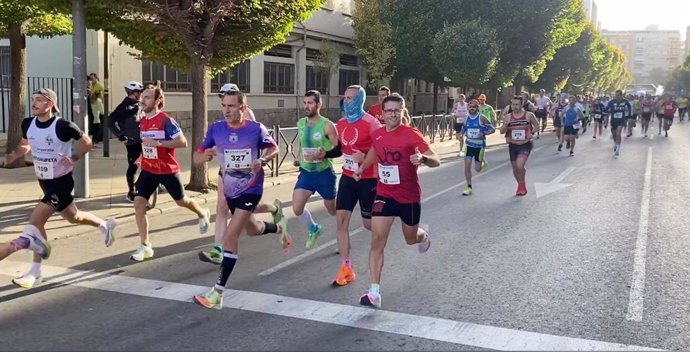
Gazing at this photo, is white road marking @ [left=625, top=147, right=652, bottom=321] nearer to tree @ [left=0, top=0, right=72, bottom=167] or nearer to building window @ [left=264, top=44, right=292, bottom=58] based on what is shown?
tree @ [left=0, top=0, right=72, bottom=167]

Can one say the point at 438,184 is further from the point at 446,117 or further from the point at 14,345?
the point at 446,117

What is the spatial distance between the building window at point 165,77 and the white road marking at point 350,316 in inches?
617

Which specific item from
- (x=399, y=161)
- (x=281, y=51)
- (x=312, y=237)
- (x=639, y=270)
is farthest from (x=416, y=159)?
(x=281, y=51)

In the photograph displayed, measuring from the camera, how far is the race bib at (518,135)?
11.8 metres

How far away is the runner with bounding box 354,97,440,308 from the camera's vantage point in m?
5.48

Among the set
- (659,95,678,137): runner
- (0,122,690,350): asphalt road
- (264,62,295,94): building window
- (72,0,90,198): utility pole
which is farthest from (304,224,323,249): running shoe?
(659,95,678,137): runner

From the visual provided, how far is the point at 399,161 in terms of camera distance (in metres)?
5.48

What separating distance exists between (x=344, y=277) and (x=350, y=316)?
36.8 inches

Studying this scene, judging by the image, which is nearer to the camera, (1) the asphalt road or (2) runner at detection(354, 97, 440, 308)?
(1) the asphalt road

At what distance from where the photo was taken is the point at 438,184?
13211 millimetres

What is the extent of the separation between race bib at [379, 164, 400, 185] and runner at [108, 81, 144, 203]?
5.48 m

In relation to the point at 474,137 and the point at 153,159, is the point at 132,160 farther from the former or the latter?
the point at 474,137

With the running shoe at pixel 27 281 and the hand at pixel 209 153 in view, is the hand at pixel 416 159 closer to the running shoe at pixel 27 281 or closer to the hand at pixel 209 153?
the hand at pixel 209 153

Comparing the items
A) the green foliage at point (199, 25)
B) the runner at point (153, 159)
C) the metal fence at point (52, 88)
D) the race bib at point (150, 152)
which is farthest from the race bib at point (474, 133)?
the metal fence at point (52, 88)
